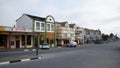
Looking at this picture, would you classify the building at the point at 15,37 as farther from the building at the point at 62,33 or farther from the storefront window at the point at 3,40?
the building at the point at 62,33

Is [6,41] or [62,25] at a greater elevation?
[62,25]

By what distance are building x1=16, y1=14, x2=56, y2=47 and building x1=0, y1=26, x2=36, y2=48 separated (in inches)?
109

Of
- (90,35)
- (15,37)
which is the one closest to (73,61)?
(15,37)

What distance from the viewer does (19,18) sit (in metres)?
58.9

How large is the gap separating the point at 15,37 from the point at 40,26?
37.2 feet

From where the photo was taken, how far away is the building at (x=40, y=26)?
178ft

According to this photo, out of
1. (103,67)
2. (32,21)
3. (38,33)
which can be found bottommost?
(103,67)

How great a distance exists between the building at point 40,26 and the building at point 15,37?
276 cm

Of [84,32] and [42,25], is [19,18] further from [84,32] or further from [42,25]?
[84,32]

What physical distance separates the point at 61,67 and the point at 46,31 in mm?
44206

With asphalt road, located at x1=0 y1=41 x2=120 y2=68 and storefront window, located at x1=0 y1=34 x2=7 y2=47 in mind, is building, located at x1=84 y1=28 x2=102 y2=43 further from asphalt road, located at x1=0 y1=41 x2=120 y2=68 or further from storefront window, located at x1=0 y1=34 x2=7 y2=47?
asphalt road, located at x1=0 y1=41 x2=120 y2=68

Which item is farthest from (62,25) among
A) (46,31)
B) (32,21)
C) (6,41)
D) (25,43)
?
(6,41)

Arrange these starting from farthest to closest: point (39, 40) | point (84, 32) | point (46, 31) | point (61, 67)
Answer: point (84, 32) < point (46, 31) < point (39, 40) < point (61, 67)

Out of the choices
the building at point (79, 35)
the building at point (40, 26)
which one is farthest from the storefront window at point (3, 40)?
the building at point (79, 35)
